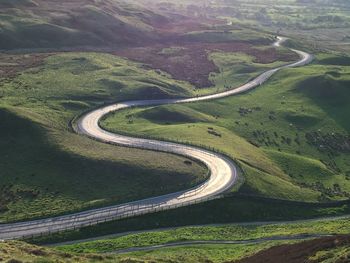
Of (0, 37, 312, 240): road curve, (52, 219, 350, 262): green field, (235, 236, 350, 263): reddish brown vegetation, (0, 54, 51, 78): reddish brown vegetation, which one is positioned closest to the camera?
(235, 236, 350, 263): reddish brown vegetation

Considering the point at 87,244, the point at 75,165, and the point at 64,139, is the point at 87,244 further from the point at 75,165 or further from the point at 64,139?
the point at 64,139

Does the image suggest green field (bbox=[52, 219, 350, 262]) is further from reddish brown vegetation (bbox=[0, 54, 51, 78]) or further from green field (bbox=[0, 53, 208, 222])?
reddish brown vegetation (bbox=[0, 54, 51, 78])

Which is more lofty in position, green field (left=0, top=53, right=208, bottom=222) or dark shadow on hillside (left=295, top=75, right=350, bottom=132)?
dark shadow on hillside (left=295, top=75, right=350, bottom=132)

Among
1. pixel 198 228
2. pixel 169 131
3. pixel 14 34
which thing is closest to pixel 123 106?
pixel 169 131

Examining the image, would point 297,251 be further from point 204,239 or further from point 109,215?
point 109,215

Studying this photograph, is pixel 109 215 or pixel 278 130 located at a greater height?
pixel 278 130

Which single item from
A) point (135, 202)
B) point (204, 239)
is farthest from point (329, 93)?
point (204, 239)

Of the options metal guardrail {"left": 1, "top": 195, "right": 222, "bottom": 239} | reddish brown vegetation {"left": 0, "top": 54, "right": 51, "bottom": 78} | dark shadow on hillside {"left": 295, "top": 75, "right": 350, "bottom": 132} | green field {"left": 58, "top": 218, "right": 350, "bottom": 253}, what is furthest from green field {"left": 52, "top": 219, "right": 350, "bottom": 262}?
reddish brown vegetation {"left": 0, "top": 54, "right": 51, "bottom": 78}
